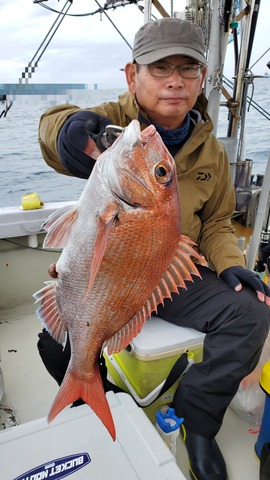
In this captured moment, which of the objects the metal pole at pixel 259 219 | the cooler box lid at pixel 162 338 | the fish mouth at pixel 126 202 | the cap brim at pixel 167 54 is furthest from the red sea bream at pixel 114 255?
the metal pole at pixel 259 219

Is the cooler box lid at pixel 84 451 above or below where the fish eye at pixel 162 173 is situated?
below

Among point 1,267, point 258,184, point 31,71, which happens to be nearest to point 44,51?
point 31,71

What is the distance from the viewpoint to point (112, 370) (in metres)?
2.33

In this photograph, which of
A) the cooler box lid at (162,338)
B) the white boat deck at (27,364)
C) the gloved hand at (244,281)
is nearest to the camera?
the cooler box lid at (162,338)

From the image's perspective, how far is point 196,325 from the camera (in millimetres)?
1957

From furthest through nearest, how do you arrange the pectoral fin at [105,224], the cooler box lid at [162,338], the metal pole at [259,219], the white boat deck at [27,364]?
the metal pole at [259,219], the white boat deck at [27,364], the cooler box lid at [162,338], the pectoral fin at [105,224]

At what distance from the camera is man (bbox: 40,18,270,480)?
177 cm

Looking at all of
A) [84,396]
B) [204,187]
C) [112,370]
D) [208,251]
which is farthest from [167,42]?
[112,370]

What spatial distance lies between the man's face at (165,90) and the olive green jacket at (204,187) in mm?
81

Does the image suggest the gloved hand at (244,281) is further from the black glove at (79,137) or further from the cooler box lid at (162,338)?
the black glove at (79,137)

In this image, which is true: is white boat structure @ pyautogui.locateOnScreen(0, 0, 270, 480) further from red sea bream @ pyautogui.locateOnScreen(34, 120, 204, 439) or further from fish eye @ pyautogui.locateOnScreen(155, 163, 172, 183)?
→ fish eye @ pyautogui.locateOnScreen(155, 163, 172, 183)

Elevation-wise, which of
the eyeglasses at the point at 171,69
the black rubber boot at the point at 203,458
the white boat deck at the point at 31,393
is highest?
the eyeglasses at the point at 171,69

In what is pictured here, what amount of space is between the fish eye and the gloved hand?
42.4 inches

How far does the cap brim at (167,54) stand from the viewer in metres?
1.69
